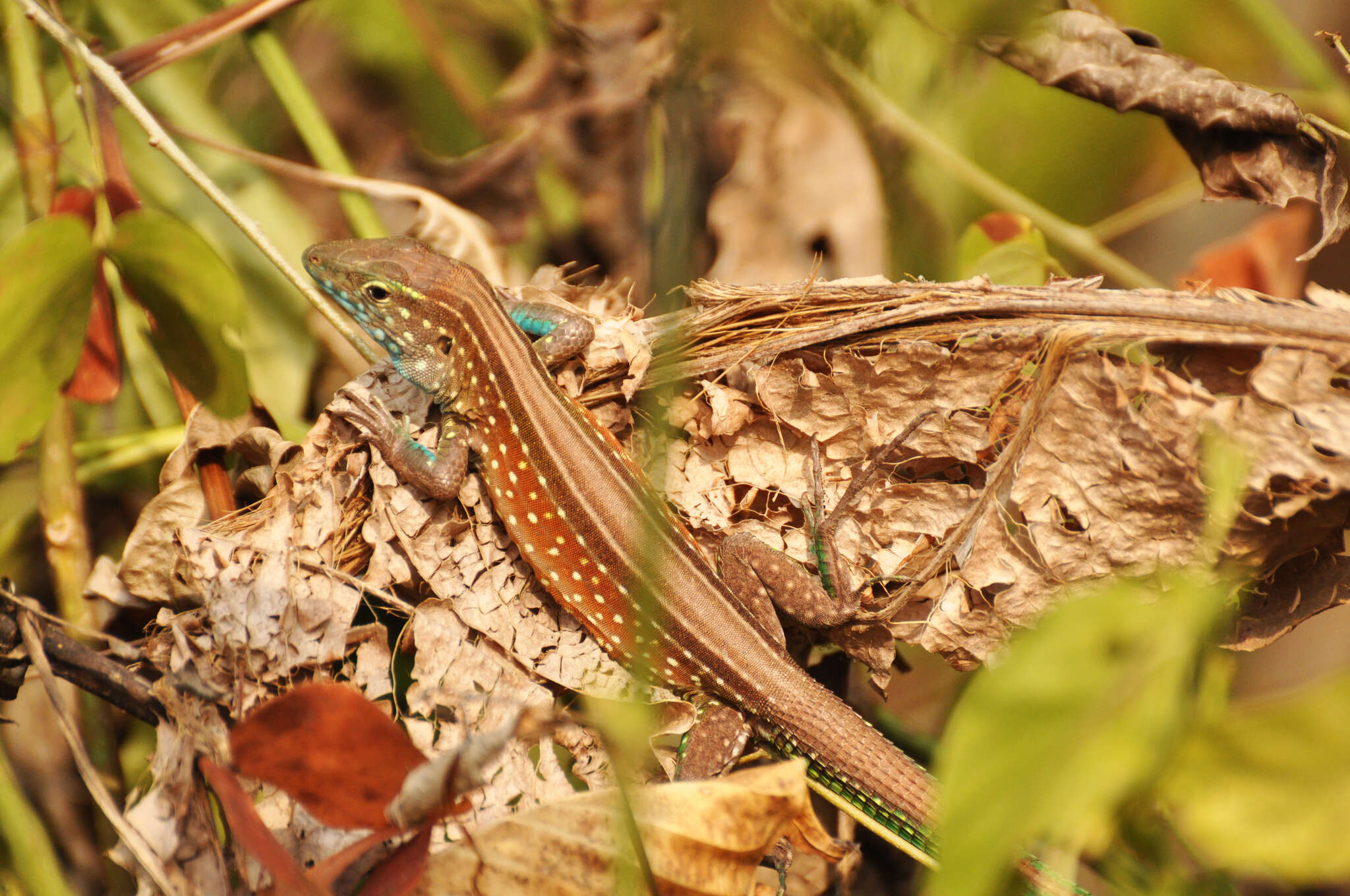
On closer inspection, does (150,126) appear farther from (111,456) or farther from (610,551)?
(610,551)

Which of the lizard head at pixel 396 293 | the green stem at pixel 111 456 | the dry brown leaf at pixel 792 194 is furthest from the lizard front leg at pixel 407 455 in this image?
the dry brown leaf at pixel 792 194

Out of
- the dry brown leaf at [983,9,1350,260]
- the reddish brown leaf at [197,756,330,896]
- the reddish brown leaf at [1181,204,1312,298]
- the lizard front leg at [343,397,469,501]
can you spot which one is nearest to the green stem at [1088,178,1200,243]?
the reddish brown leaf at [1181,204,1312,298]

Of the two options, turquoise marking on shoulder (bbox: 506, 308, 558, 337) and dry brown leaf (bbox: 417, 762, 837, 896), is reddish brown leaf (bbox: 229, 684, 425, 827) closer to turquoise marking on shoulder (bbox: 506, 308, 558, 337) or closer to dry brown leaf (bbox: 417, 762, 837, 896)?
dry brown leaf (bbox: 417, 762, 837, 896)

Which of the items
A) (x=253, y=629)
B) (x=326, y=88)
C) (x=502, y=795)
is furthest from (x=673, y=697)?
(x=326, y=88)

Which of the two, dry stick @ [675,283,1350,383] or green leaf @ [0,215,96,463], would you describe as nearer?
dry stick @ [675,283,1350,383]

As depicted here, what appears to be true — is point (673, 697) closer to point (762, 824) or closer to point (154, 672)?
point (762, 824)

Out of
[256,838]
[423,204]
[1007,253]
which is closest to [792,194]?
[1007,253]
